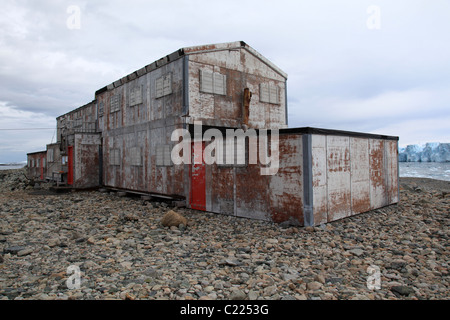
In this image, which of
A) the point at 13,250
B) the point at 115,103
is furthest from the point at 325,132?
the point at 115,103

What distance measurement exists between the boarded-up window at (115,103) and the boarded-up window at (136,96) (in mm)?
1710

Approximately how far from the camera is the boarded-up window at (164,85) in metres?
12.6

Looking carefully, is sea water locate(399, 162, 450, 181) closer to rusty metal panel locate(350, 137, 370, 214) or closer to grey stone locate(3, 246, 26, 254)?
rusty metal panel locate(350, 137, 370, 214)

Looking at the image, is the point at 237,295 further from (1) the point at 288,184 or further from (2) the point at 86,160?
(2) the point at 86,160

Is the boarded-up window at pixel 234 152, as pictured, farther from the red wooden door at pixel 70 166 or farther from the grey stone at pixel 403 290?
the red wooden door at pixel 70 166

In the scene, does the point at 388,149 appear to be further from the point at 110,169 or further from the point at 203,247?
the point at 110,169

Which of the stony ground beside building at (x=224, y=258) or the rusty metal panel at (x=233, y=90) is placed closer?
the stony ground beside building at (x=224, y=258)

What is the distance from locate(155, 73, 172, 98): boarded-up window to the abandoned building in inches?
1.8

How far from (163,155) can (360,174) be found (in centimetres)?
789

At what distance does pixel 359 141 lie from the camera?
982cm

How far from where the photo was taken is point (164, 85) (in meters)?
12.9

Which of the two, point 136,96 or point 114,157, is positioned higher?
point 136,96

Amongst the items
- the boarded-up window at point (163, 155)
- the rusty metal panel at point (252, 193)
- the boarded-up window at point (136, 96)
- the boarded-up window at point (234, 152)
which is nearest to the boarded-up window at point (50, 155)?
the boarded-up window at point (136, 96)
